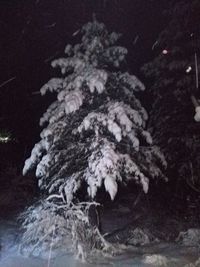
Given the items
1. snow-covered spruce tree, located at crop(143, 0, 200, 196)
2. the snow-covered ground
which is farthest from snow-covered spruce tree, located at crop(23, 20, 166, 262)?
snow-covered spruce tree, located at crop(143, 0, 200, 196)

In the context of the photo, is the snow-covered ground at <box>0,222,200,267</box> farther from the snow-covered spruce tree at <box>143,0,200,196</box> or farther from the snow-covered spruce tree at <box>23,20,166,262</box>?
the snow-covered spruce tree at <box>143,0,200,196</box>

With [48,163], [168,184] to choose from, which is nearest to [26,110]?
[168,184]

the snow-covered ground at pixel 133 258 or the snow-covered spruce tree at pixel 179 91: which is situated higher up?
the snow-covered spruce tree at pixel 179 91

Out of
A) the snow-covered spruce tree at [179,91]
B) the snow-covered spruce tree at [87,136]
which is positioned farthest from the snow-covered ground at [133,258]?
the snow-covered spruce tree at [179,91]

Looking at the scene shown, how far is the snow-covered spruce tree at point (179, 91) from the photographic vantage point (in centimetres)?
1315

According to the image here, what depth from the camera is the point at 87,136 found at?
428 inches

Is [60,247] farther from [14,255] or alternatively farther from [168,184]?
[168,184]

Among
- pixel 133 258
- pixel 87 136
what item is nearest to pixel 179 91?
pixel 87 136

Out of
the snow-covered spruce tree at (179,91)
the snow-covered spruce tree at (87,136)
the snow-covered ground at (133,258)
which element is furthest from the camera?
the snow-covered spruce tree at (179,91)

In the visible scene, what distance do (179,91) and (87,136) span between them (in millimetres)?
3607

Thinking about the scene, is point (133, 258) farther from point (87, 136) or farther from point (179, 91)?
point (179, 91)

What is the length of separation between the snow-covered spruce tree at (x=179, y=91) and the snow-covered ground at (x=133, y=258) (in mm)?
2775

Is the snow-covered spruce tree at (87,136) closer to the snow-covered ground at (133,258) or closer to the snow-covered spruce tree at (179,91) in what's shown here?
the snow-covered ground at (133,258)

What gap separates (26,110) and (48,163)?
6795mm
